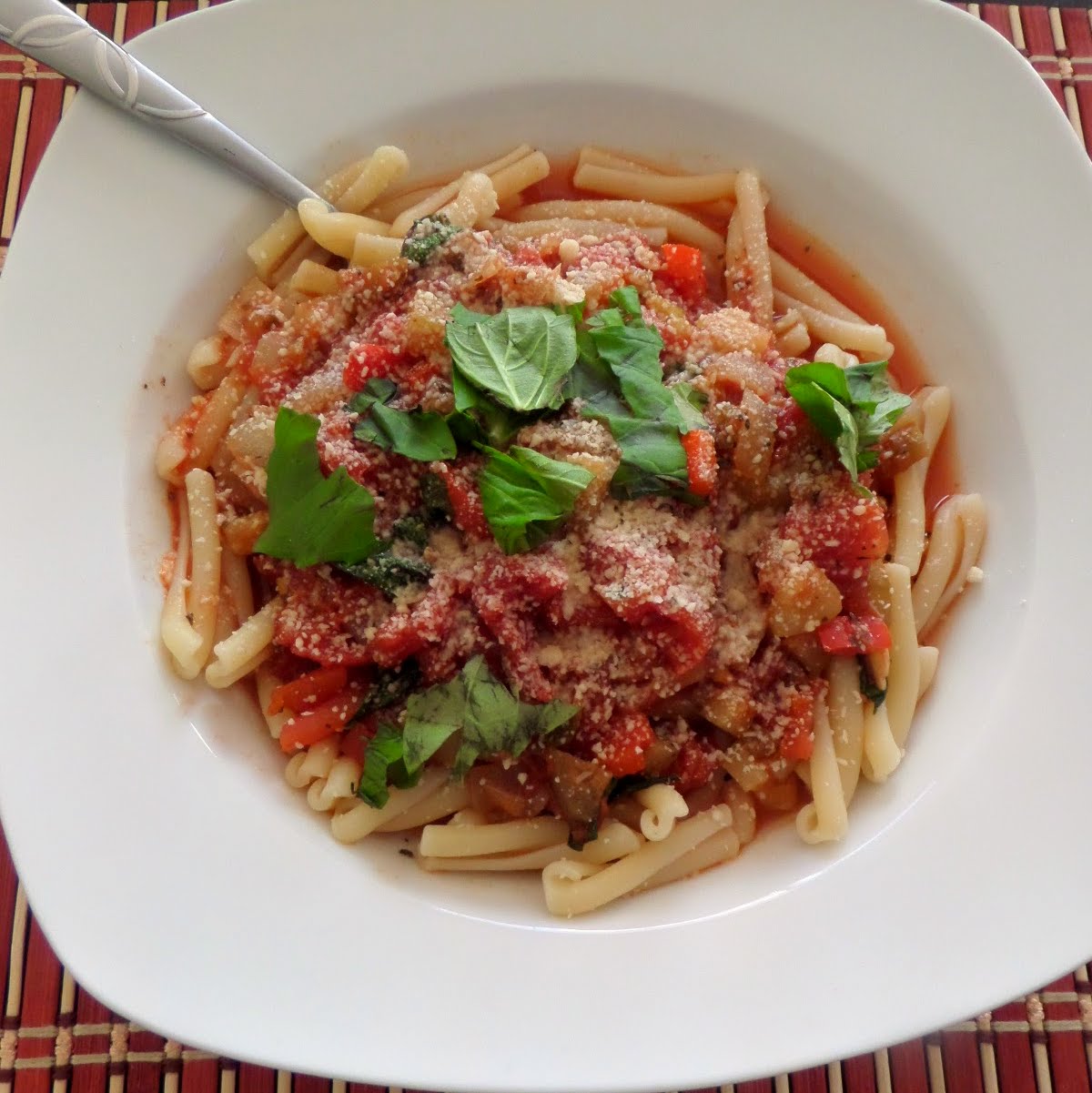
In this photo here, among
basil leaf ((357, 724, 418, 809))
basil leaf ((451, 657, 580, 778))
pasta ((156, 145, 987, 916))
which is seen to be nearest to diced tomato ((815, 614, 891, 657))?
pasta ((156, 145, 987, 916))

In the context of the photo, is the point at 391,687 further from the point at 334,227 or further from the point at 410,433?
the point at 334,227

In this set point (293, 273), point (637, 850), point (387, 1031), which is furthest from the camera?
point (293, 273)

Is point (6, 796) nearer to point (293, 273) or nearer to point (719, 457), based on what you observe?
point (293, 273)

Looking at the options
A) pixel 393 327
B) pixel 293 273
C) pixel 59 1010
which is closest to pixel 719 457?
pixel 393 327

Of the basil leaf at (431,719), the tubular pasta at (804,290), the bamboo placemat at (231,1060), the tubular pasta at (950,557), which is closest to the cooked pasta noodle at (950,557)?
the tubular pasta at (950,557)

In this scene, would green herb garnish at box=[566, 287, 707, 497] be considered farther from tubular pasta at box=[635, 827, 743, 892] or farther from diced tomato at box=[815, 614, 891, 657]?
tubular pasta at box=[635, 827, 743, 892]
